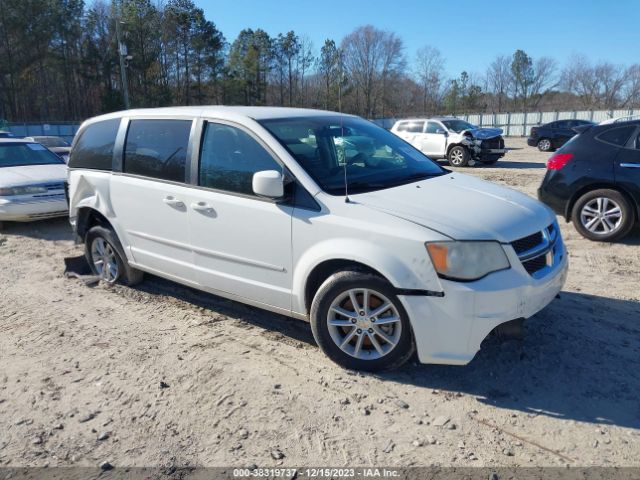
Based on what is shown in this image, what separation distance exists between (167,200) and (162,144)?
1.85 feet

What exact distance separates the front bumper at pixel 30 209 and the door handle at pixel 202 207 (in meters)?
5.39

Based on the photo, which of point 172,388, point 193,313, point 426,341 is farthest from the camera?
point 193,313

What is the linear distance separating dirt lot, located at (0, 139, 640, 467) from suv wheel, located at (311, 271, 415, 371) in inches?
5.8

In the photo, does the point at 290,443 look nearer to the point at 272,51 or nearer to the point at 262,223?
the point at 262,223

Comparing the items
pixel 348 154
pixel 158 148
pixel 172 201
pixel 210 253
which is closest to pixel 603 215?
pixel 348 154

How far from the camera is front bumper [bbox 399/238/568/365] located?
2.98 meters

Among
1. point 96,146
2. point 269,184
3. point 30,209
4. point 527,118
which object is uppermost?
point 527,118

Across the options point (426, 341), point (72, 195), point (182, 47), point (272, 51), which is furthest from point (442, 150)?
point (272, 51)

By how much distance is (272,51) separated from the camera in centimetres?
6284

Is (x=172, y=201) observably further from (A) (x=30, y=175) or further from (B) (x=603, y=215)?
(A) (x=30, y=175)

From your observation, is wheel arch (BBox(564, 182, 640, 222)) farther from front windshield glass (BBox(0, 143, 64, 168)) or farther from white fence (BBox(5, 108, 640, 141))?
white fence (BBox(5, 108, 640, 141))

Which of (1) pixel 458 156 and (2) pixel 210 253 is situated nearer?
(2) pixel 210 253

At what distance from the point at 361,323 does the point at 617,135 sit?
512 centimetres

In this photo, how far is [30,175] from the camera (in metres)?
8.48
